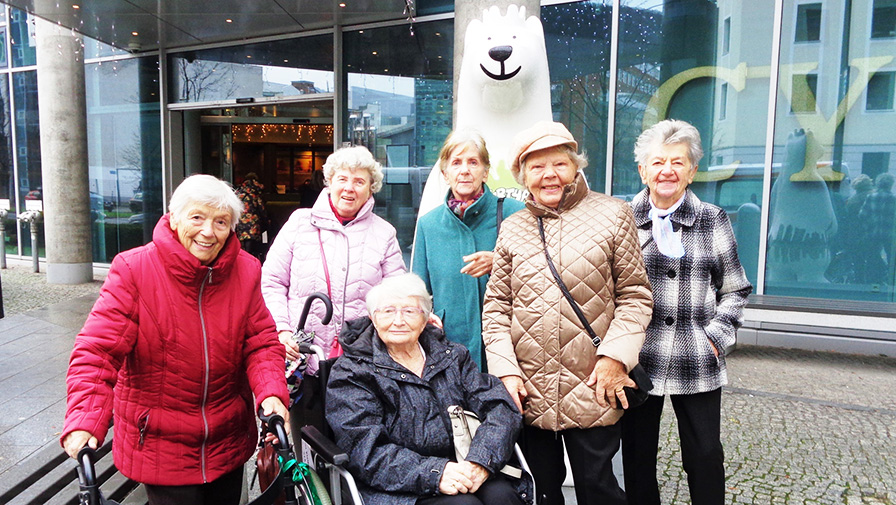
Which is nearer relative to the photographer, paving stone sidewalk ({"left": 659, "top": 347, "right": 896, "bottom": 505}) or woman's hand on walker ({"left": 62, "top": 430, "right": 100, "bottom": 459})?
woman's hand on walker ({"left": 62, "top": 430, "right": 100, "bottom": 459})

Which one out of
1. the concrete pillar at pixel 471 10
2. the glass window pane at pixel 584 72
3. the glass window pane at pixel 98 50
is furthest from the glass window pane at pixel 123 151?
the concrete pillar at pixel 471 10

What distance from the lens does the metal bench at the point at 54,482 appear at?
235 cm

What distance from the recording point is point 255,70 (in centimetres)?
906

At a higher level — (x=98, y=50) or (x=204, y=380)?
(x=98, y=50)

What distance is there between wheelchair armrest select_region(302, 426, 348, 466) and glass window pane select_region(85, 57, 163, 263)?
906 cm

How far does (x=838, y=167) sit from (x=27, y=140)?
481 inches

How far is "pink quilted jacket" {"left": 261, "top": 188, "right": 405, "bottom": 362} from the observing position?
258 cm

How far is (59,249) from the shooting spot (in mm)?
8984

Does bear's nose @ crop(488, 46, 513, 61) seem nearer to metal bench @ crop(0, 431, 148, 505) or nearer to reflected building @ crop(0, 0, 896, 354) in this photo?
metal bench @ crop(0, 431, 148, 505)

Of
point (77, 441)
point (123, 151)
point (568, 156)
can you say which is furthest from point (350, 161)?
point (123, 151)

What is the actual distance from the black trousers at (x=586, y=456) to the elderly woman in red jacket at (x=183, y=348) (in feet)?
3.02

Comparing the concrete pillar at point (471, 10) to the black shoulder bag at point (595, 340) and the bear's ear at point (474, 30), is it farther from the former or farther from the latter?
the black shoulder bag at point (595, 340)

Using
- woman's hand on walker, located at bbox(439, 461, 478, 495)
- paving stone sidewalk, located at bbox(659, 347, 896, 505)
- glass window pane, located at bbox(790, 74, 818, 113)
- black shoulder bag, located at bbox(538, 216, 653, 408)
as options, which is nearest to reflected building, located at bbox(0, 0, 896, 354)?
glass window pane, located at bbox(790, 74, 818, 113)

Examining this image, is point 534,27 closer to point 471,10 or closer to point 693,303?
point 471,10
